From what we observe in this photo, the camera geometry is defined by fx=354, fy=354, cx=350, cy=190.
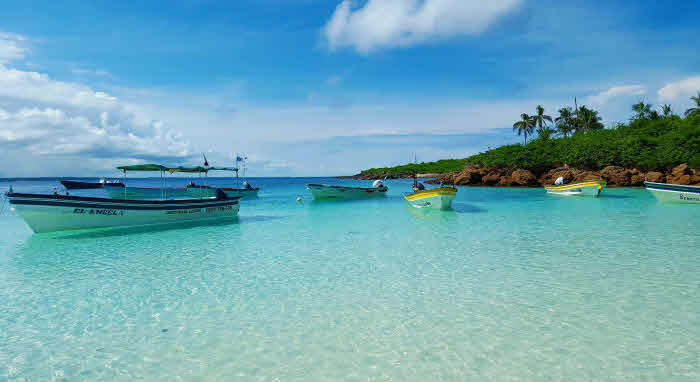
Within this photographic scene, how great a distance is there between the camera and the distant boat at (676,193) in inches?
992

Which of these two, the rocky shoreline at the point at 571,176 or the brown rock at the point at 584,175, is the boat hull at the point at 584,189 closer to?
the rocky shoreline at the point at 571,176

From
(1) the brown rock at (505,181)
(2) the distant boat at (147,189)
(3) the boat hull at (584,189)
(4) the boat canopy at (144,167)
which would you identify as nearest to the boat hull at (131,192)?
(2) the distant boat at (147,189)

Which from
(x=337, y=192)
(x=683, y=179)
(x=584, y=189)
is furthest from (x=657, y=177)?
(x=337, y=192)

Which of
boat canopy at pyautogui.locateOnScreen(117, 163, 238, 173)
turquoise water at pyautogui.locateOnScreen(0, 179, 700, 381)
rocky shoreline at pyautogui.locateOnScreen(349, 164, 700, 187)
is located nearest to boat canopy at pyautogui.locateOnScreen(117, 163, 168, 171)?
boat canopy at pyautogui.locateOnScreen(117, 163, 238, 173)

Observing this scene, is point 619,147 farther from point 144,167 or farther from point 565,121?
point 144,167

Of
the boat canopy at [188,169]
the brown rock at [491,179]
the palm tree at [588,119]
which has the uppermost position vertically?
the palm tree at [588,119]

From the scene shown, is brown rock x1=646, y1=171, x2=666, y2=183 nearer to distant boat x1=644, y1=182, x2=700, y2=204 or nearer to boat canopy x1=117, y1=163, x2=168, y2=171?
distant boat x1=644, y1=182, x2=700, y2=204

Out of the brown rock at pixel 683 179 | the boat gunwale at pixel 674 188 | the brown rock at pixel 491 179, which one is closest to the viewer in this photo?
the boat gunwale at pixel 674 188

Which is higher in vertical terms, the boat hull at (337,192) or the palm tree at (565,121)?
the palm tree at (565,121)

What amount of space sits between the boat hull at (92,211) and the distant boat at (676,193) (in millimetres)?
32832

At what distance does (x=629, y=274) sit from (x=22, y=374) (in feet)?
38.7

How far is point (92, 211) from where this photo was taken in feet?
51.0

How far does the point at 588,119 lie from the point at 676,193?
52.6m

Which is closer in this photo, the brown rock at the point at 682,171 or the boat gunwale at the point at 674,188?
the boat gunwale at the point at 674,188
